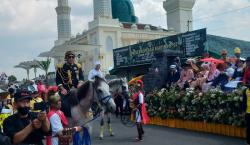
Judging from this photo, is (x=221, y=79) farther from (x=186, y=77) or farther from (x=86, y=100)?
(x=86, y=100)

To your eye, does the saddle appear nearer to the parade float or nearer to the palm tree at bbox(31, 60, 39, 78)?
the parade float

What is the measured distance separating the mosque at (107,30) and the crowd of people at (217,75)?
132 feet

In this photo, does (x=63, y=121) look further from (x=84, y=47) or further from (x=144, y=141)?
(x=84, y=47)

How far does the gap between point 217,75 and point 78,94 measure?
7.13 m

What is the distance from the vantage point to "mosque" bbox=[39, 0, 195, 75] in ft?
206

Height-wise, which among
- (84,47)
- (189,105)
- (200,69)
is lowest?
(189,105)

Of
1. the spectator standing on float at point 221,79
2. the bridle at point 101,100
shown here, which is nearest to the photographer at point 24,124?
the bridle at point 101,100

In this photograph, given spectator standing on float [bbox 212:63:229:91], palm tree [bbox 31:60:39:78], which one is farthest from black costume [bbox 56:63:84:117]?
palm tree [bbox 31:60:39:78]

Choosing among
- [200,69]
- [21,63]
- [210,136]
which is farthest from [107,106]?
[21,63]

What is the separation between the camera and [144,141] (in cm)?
1195

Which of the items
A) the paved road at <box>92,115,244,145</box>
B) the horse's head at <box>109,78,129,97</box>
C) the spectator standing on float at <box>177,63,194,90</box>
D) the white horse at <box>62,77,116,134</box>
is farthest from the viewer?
the spectator standing on float at <box>177,63,194,90</box>

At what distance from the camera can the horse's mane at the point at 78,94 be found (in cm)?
768

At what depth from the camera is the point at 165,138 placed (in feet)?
39.8

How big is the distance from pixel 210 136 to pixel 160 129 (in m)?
2.93
